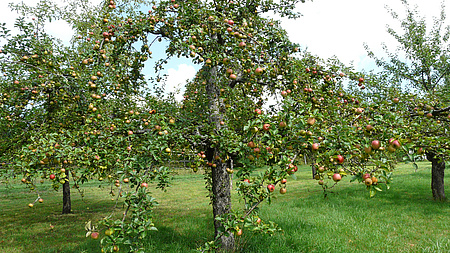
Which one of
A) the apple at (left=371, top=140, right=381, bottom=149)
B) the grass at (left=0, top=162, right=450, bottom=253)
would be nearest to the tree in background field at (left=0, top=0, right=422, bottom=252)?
the apple at (left=371, top=140, right=381, bottom=149)

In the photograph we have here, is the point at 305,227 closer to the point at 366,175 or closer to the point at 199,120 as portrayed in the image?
the point at 199,120

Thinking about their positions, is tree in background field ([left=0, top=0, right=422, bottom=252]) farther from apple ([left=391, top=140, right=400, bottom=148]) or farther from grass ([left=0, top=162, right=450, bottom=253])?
grass ([left=0, top=162, right=450, bottom=253])

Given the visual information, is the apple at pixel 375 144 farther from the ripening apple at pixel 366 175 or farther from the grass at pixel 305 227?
the grass at pixel 305 227

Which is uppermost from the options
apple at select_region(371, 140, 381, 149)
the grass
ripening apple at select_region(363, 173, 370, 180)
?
apple at select_region(371, 140, 381, 149)

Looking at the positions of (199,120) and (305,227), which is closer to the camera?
(199,120)

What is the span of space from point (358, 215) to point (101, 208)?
1069 centimetres

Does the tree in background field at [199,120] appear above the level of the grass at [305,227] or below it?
above

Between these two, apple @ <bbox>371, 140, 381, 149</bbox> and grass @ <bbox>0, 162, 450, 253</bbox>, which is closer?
apple @ <bbox>371, 140, 381, 149</bbox>

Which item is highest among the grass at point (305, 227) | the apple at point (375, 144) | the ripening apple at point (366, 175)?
the apple at point (375, 144)

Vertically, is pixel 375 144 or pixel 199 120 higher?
pixel 199 120

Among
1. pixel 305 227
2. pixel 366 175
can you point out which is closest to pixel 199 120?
pixel 366 175

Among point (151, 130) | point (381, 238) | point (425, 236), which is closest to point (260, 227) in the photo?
point (151, 130)

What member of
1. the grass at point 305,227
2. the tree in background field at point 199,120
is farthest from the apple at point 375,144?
the grass at point 305,227

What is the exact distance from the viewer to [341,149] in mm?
2469
